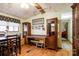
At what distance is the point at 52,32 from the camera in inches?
80.4

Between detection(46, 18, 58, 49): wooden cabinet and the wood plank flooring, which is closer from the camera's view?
the wood plank flooring

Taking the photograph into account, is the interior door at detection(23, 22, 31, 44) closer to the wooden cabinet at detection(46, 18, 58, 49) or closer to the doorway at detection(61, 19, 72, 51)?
the wooden cabinet at detection(46, 18, 58, 49)

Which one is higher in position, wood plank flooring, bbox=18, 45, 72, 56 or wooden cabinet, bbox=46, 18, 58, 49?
wooden cabinet, bbox=46, 18, 58, 49

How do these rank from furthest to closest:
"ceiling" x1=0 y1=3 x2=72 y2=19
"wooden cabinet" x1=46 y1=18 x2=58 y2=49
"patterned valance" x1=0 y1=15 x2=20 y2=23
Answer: "wooden cabinet" x1=46 y1=18 x2=58 y2=49 < "ceiling" x1=0 y1=3 x2=72 y2=19 < "patterned valance" x1=0 y1=15 x2=20 y2=23

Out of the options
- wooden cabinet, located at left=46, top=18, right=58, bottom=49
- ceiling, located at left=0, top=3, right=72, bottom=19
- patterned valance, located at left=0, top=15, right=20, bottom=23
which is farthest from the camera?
wooden cabinet, located at left=46, top=18, right=58, bottom=49

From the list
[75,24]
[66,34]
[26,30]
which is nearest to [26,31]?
[26,30]

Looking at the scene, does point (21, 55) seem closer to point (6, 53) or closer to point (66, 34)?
point (6, 53)

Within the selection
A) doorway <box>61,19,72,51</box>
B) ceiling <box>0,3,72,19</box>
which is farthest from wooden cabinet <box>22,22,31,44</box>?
doorway <box>61,19,72,51</box>

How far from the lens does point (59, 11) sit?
174 centimetres

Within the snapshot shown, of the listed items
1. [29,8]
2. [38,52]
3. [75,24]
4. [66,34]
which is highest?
[29,8]

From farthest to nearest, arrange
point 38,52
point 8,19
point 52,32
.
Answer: point 52,32 < point 38,52 < point 8,19

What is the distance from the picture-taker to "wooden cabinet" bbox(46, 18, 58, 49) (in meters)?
1.87

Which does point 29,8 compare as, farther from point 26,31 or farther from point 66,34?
point 66,34

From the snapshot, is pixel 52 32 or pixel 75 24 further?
pixel 52 32
